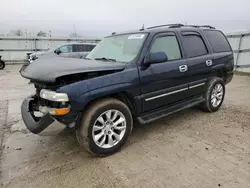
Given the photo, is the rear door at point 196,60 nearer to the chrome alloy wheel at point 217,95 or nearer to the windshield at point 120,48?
the chrome alloy wheel at point 217,95

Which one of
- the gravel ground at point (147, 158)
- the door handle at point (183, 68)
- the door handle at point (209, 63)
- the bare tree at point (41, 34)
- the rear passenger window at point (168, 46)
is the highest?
the bare tree at point (41, 34)

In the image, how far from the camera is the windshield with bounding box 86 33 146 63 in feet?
11.7

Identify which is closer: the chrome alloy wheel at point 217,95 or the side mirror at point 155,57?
the side mirror at point 155,57

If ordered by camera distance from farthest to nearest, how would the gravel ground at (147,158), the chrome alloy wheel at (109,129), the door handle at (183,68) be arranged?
the door handle at (183,68), the chrome alloy wheel at (109,129), the gravel ground at (147,158)

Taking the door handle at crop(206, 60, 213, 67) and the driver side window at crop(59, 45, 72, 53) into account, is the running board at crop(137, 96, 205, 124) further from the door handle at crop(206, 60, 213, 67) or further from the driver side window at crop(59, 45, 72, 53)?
the driver side window at crop(59, 45, 72, 53)

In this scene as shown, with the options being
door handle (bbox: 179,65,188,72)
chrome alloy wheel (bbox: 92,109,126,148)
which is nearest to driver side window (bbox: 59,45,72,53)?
door handle (bbox: 179,65,188,72)

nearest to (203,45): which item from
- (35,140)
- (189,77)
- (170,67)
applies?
(189,77)

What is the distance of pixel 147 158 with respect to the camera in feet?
9.99

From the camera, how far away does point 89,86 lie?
2816mm

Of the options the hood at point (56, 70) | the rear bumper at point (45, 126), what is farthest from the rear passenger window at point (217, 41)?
the rear bumper at point (45, 126)

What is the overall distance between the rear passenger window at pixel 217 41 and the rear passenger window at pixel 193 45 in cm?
34

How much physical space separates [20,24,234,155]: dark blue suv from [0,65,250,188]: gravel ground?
37cm

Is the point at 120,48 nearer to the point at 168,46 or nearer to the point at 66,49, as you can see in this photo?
the point at 168,46

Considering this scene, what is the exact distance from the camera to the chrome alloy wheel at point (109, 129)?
3027mm
